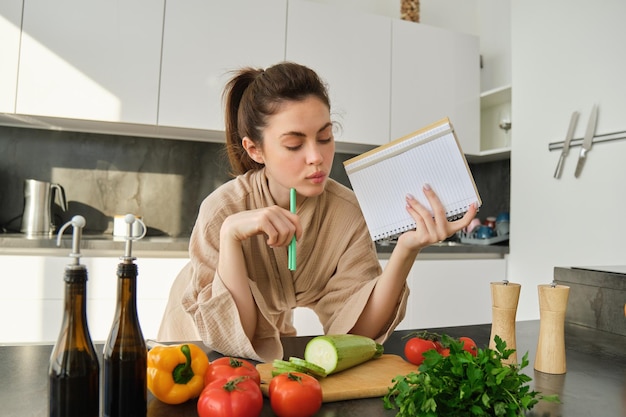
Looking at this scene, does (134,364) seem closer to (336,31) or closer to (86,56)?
(86,56)

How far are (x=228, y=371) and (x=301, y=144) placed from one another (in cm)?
58

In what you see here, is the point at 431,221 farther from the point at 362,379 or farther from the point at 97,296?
the point at 97,296

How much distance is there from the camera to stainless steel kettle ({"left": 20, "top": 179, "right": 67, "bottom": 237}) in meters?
2.42

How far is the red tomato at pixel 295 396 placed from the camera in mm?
630

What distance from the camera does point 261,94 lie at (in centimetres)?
122

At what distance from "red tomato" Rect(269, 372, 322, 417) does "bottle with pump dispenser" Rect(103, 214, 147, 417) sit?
0.16 meters

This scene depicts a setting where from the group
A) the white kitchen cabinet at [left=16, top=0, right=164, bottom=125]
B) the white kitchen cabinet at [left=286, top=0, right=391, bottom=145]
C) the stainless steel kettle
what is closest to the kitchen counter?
the stainless steel kettle

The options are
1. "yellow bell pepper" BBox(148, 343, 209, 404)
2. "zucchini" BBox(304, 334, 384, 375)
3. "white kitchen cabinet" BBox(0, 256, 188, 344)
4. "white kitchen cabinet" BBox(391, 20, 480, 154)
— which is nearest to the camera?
"yellow bell pepper" BBox(148, 343, 209, 404)

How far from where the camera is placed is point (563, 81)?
7.75ft

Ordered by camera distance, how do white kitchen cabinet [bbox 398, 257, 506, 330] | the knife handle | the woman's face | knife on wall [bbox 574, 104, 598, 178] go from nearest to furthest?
the woman's face → knife on wall [bbox 574, 104, 598, 178] → the knife handle → white kitchen cabinet [bbox 398, 257, 506, 330]

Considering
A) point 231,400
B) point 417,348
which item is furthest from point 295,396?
point 417,348

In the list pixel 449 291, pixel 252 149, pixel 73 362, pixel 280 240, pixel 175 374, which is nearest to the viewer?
pixel 73 362

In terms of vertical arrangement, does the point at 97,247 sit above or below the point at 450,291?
above

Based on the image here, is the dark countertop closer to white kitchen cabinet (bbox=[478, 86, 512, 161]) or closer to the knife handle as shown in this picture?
the knife handle
